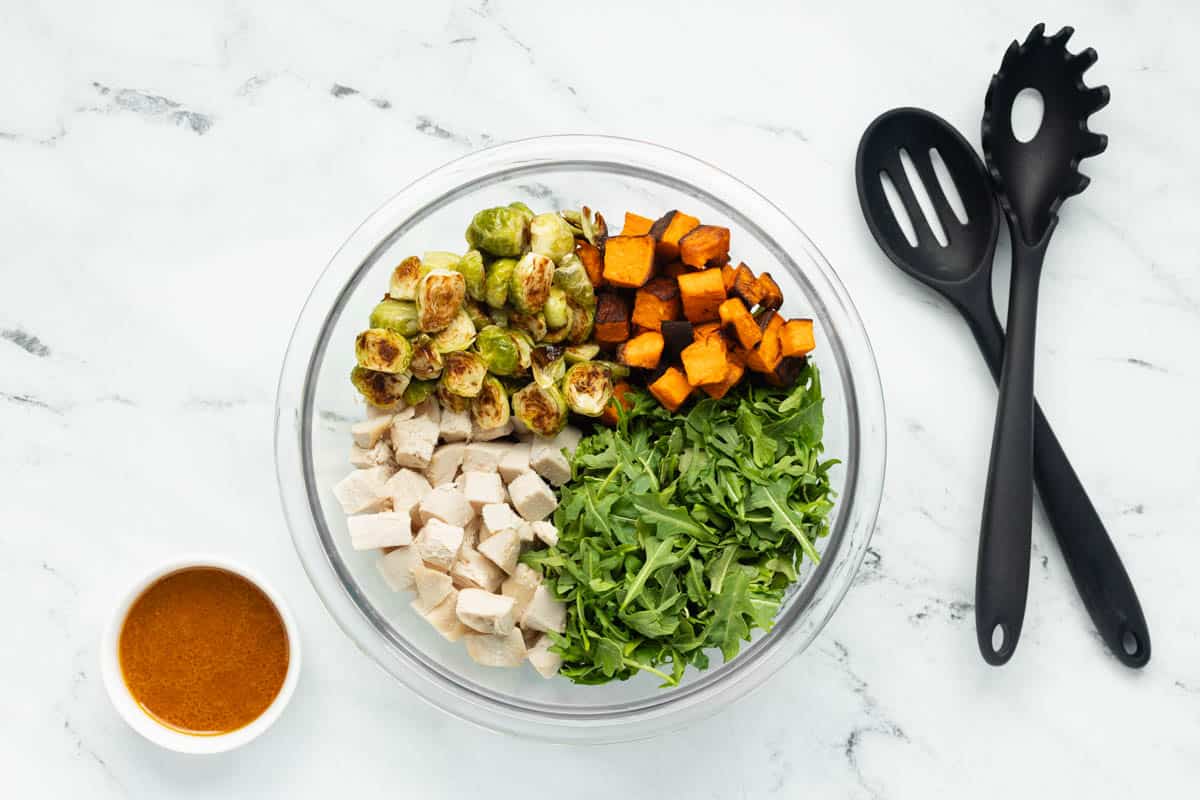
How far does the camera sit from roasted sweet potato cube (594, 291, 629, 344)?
2074 millimetres

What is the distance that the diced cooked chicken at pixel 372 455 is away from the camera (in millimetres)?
2041

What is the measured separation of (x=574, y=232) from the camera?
211 cm

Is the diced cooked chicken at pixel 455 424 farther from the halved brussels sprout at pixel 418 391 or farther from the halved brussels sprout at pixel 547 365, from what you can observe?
the halved brussels sprout at pixel 547 365

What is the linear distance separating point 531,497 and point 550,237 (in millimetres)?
530

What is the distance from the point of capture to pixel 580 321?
2.10 metres

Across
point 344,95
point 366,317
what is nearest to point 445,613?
point 366,317

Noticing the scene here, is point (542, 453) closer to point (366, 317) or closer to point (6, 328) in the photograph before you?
point (366, 317)

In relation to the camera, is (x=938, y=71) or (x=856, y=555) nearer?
(x=856, y=555)

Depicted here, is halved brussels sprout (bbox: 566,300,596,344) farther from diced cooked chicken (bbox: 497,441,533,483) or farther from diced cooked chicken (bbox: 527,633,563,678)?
diced cooked chicken (bbox: 527,633,563,678)

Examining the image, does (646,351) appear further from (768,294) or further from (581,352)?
(768,294)

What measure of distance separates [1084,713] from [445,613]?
1.51 metres

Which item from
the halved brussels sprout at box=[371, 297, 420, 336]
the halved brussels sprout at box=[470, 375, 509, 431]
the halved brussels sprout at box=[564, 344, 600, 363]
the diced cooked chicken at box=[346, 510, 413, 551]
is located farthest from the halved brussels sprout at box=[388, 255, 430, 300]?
the diced cooked chicken at box=[346, 510, 413, 551]

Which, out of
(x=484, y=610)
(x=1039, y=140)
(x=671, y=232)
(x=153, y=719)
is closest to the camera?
(x=484, y=610)

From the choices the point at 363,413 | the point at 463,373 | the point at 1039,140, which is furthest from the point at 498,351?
the point at 1039,140
